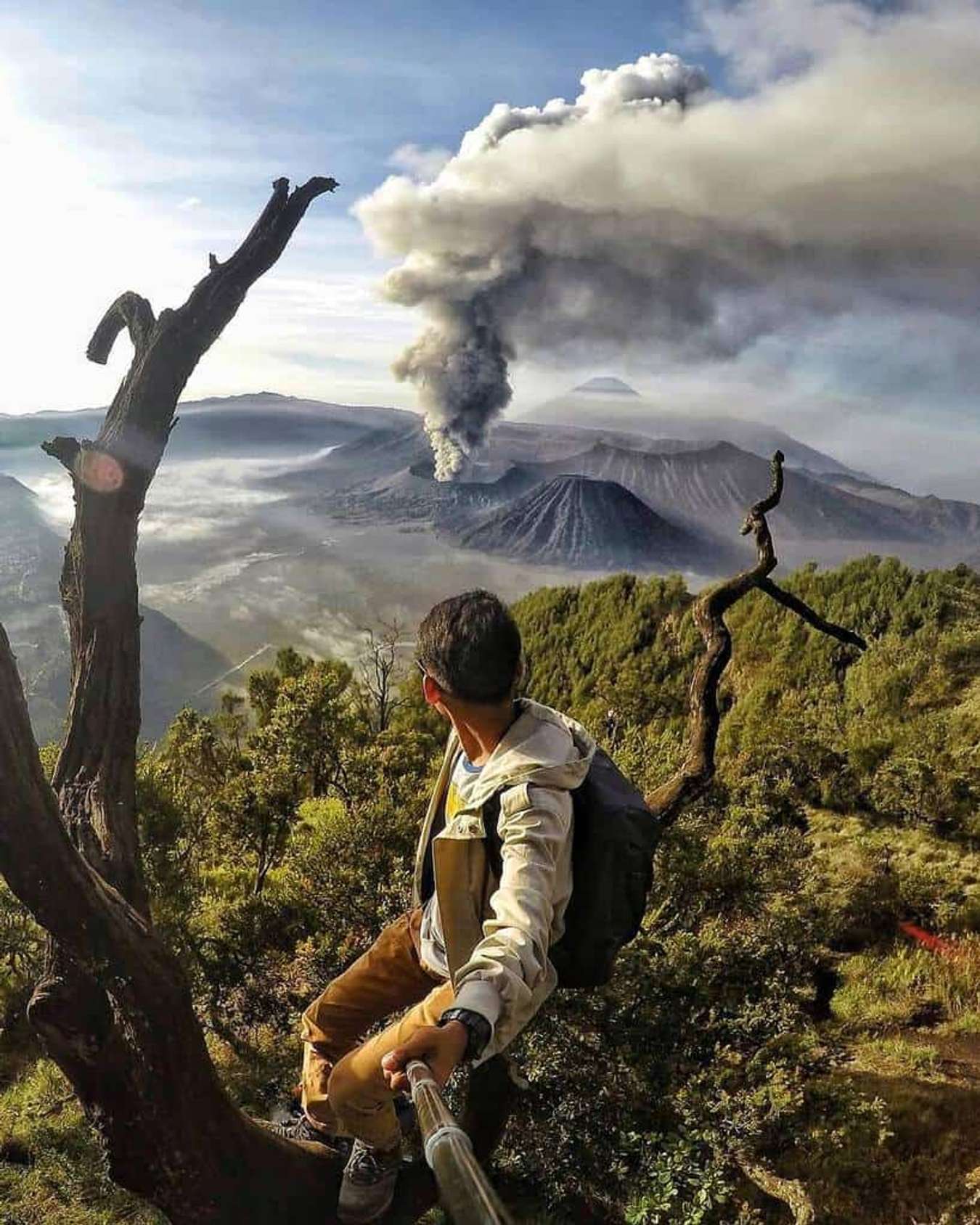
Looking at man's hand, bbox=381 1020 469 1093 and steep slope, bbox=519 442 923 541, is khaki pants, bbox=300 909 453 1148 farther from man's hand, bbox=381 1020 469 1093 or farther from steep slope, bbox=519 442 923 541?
steep slope, bbox=519 442 923 541

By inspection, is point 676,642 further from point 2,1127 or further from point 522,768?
point 522,768

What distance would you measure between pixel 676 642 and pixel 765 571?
60.3 feet

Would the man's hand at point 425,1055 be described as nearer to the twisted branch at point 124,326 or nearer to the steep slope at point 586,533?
the twisted branch at point 124,326

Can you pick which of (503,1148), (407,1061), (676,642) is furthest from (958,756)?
(676,642)

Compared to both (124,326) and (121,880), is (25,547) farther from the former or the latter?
(121,880)

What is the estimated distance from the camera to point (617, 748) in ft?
19.2

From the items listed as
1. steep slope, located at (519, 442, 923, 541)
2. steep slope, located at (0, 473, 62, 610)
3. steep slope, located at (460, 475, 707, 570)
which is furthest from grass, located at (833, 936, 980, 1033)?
steep slope, located at (519, 442, 923, 541)

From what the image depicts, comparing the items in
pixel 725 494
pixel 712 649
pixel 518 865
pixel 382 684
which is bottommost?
pixel 382 684

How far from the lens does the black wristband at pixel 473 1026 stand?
1273mm

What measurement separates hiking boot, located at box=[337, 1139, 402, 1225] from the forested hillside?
0.85 meters

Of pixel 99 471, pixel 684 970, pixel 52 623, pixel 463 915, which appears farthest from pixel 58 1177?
pixel 52 623

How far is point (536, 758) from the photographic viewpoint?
65.4 inches

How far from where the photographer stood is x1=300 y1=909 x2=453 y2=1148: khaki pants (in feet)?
6.99

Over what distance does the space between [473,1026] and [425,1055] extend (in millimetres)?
93
